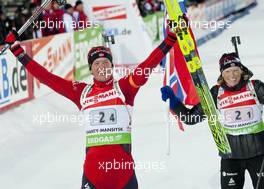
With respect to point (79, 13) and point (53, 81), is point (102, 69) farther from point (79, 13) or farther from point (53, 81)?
point (79, 13)

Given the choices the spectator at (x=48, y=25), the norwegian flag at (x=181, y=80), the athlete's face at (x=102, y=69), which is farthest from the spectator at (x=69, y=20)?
the athlete's face at (x=102, y=69)

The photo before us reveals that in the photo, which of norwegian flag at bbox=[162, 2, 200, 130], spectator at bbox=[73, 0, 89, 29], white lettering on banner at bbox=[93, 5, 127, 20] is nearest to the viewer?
norwegian flag at bbox=[162, 2, 200, 130]

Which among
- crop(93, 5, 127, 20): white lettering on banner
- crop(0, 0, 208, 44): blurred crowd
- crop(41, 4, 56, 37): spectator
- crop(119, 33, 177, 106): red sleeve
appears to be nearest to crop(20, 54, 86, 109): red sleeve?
crop(119, 33, 177, 106): red sleeve

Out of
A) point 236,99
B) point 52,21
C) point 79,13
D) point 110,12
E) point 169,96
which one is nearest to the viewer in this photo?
point 169,96

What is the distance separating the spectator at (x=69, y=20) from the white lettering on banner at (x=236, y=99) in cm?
1164

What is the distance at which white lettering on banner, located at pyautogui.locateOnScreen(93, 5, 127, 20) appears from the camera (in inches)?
706

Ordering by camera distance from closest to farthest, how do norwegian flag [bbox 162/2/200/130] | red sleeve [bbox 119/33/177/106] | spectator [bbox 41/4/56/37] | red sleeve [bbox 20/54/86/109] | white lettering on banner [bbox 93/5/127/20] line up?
red sleeve [bbox 119/33/177/106], red sleeve [bbox 20/54/86/109], norwegian flag [bbox 162/2/200/130], spectator [bbox 41/4/56/37], white lettering on banner [bbox 93/5/127/20]

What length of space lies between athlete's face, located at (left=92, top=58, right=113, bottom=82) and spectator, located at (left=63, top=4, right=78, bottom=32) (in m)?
11.8

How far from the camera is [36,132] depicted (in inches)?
443

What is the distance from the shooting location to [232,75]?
215 inches

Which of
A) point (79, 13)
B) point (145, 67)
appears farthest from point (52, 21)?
point (145, 67)

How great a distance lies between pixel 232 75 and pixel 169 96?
585 millimetres

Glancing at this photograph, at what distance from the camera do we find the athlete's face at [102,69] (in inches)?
202

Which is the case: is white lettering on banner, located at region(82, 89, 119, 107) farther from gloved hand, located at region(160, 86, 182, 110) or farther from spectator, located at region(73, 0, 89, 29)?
spectator, located at region(73, 0, 89, 29)
